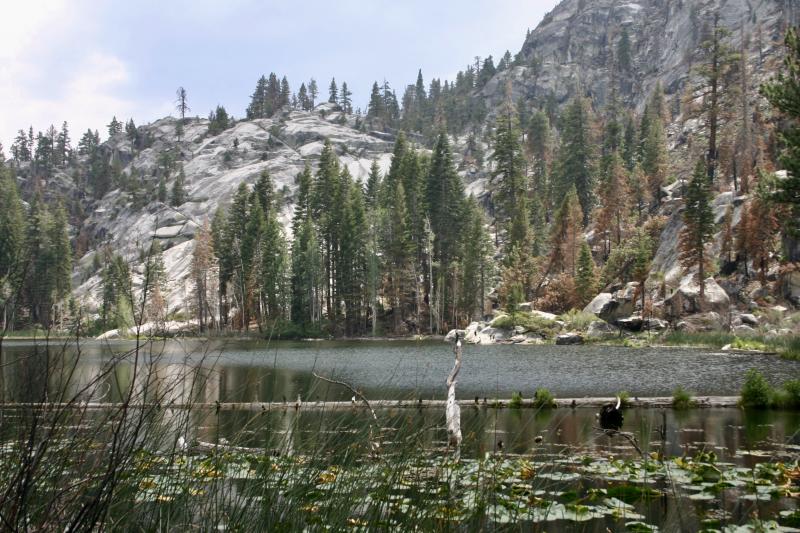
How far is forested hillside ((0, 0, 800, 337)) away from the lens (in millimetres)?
40969

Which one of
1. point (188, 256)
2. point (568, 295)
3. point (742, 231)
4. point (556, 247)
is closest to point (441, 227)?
point (556, 247)

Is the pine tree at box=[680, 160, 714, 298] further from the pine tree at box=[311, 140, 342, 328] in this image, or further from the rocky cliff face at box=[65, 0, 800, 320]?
the pine tree at box=[311, 140, 342, 328]

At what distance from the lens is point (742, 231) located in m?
42.3

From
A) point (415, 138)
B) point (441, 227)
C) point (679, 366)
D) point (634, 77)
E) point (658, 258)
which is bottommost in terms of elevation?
point (679, 366)

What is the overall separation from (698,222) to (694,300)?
→ 5.48 meters

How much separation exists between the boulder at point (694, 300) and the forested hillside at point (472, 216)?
0.45ft

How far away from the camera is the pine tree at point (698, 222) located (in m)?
40.5

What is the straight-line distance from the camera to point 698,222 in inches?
1602

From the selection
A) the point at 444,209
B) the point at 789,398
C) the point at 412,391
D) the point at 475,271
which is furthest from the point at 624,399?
the point at 444,209

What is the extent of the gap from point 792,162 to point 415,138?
372 feet

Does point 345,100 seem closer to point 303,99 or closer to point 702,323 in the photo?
point 303,99

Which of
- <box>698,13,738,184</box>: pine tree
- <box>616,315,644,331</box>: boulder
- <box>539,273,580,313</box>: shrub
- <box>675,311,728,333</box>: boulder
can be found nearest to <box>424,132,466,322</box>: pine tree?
<box>539,273,580,313</box>: shrub

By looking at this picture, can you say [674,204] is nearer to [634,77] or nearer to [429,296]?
[429,296]

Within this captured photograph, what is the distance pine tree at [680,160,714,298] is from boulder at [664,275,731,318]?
52 cm
